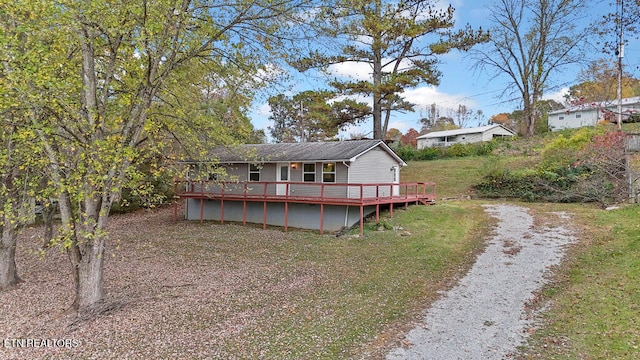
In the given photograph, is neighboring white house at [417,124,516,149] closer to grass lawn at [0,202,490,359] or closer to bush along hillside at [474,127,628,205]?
bush along hillside at [474,127,628,205]

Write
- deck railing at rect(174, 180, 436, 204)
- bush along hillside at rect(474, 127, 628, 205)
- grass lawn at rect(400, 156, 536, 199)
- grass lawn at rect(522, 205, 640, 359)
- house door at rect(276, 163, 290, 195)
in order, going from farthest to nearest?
1. grass lawn at rect(400, 156, 536, 199)
2. bush along hillside at rect(474, 127, 628, 205)
3. house door at rect(276, 163, 290, 195)
4. deck railing at rect(174, 180, 436, 204)
5. grass lawn at rect(522, 205, 640, 359)

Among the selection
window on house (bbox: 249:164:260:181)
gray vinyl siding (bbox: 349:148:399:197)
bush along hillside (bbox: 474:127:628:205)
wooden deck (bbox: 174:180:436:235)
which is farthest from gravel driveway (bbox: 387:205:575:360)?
window on house (bbox: 249:164:260:181)

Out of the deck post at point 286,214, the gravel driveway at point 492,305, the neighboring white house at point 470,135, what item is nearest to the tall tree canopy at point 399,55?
the deck post at point 286,214

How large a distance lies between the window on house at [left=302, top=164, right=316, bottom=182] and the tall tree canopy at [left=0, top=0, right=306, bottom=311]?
29.1ft

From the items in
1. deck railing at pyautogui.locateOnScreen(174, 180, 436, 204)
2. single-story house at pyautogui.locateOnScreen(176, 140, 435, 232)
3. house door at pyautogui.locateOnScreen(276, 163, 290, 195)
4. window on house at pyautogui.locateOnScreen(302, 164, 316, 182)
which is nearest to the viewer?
deck railing at pyautogui.locateOnScreen(174, 180, 436, 204)

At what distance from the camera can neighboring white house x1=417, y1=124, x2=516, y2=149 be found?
4000 cm

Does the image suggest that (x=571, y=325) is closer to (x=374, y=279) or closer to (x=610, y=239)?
(x=374, y=279)

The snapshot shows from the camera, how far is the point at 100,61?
25.2 ft

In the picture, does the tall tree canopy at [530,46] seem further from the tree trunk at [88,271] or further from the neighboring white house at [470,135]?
the tree trunk at [88,271]

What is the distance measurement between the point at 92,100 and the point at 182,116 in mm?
1728

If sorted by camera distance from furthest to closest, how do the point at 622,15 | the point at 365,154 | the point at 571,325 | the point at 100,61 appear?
the point at 365,154, the point at 100,61, the point at 622,15, the point at 571,325

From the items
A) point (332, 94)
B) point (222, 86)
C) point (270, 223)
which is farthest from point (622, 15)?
point (332, 94)

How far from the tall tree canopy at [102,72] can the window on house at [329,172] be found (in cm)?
851

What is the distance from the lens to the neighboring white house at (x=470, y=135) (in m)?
40.0
